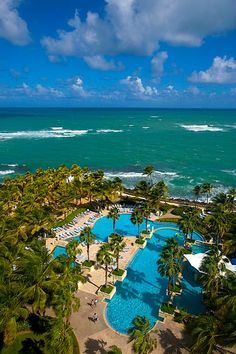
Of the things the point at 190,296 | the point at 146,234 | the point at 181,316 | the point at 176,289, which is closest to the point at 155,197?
the point at 146,234

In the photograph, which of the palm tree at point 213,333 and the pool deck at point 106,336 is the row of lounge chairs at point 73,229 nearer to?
the pool deck at point 106,336

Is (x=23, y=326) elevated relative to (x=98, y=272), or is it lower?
elevated

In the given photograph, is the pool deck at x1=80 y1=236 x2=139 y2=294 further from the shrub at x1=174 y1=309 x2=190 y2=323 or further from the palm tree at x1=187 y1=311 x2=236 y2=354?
the palm tree at x1=187 y1=311 x2=236 y2=354

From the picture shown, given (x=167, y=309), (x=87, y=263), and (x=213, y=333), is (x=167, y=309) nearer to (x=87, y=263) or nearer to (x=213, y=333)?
(x=213, y=333)

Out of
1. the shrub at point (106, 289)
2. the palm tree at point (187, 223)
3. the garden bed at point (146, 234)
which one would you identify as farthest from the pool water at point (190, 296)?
the garden bed at point (146, 234)

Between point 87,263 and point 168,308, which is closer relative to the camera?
point 168,308

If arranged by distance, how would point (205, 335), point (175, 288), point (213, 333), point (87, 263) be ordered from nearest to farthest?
point (213, 333) → point (205, 335) → point (175, 288) → point (87, 263)
